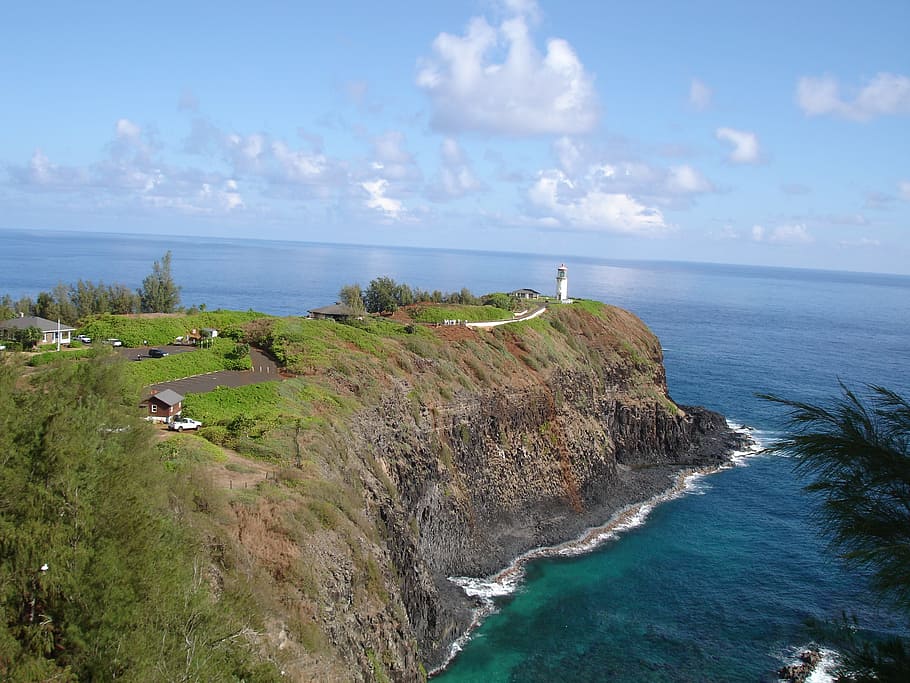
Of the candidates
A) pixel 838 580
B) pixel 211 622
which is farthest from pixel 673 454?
pixel 211 622

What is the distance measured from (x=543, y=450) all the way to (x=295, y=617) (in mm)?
40980

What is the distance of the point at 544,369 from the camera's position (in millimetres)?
70188

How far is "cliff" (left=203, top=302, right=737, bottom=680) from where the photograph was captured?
28266 mm

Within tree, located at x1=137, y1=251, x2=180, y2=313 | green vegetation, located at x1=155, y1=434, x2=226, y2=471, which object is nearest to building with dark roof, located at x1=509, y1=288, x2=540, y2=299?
tree, located at x1=137, y1=251, x2=180, y2=313

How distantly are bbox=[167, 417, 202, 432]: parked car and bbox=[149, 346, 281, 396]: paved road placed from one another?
4.96 metres

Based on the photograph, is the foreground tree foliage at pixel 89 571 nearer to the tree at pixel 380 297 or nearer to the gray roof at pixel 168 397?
the gray roof at pixel 168 397

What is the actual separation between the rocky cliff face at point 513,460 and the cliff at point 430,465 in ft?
0.54

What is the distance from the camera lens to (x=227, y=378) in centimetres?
4938

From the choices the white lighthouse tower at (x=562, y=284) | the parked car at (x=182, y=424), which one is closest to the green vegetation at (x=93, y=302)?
the parked car at (x=182, y=424)

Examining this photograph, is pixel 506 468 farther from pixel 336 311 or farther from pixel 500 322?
pixel 336 311

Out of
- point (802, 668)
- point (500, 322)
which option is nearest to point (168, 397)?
point (802, 668)

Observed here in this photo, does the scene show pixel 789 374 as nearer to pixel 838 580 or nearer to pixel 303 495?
pixel 838 580

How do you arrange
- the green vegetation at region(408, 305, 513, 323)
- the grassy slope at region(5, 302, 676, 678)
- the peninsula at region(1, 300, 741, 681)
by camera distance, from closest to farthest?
the peninsula at region(1, 300, 741, 681)
the grassy slope at region(5, 302, 676, 678)
the green vegetation at region(408, 305, 513, 323)

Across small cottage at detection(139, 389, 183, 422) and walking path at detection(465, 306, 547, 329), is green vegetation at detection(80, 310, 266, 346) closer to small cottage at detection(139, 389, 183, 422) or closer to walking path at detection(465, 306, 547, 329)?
small cottage at detection(139, 389, 183, 422)
